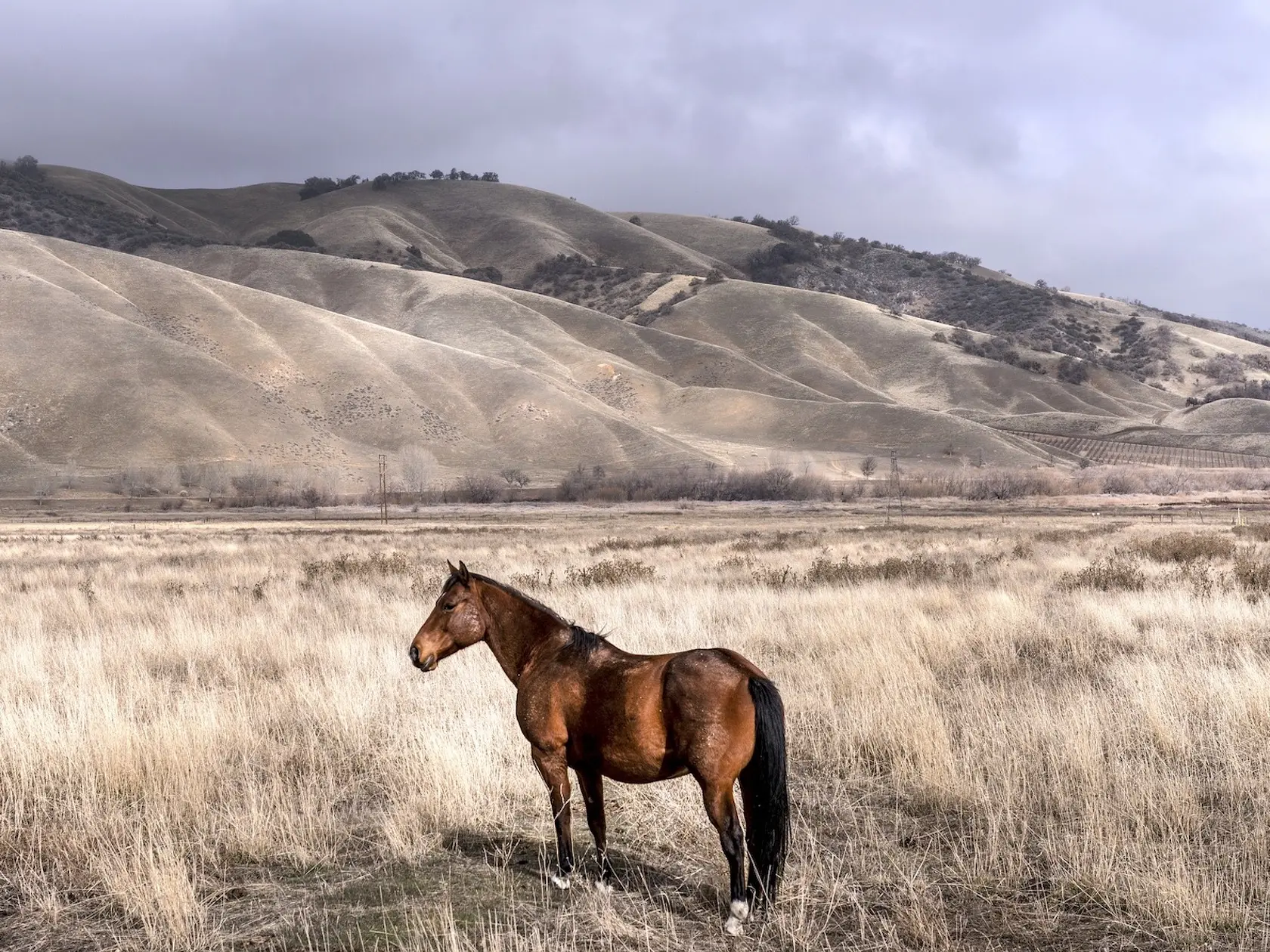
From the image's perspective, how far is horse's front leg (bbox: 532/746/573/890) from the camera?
483 centimetres

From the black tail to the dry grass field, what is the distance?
0.92 feet

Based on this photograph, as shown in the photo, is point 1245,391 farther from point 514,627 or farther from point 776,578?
point 514,627

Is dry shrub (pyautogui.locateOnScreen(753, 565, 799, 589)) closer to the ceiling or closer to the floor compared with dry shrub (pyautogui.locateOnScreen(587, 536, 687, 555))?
closer to the ceiling

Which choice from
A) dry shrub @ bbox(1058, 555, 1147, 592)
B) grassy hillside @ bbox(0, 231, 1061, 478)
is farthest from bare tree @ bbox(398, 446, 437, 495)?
dry shrub @ bbox(1058, 555, 1147, 592)

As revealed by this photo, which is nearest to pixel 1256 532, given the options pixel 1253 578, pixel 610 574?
pixel 1253 578

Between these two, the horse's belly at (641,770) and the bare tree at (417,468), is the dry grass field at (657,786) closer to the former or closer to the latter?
the horse's belly at (641,770)

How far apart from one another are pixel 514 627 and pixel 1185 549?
2111 cm

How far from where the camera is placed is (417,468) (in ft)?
311

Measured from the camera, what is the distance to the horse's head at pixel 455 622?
200 inches

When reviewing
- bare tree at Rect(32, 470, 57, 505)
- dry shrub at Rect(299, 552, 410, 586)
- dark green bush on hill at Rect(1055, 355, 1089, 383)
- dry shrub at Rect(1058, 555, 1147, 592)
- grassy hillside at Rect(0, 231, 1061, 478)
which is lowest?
bare tree at Rect(32, 470, 57, 505)

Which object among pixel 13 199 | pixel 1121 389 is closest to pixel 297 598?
pixel 1121 389

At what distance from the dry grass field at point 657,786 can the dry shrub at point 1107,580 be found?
108 cm

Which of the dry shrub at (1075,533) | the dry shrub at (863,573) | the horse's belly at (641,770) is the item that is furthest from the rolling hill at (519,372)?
the horse's belly at (641,770)

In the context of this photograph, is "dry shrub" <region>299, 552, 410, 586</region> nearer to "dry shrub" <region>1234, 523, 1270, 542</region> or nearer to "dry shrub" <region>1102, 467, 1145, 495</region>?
"dry shrub" <region>1234, 523, 1270, 542</region>
